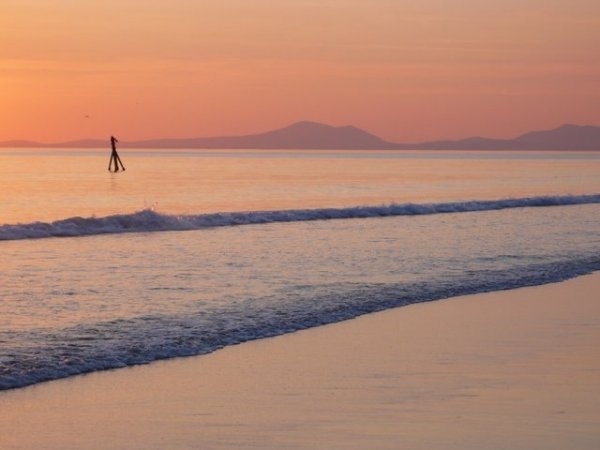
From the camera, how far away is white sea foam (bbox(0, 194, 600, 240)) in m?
26.6

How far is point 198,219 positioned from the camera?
3139 cm

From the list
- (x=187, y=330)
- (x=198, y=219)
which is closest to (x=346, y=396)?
(x=187, y=330)

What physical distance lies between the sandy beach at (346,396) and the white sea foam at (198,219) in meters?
15.8

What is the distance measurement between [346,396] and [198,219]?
22873 millimetres

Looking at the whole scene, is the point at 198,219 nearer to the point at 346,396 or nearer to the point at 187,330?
the point at 187,330

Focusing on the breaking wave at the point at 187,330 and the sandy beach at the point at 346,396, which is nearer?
the sandy beach at the point at 346,396

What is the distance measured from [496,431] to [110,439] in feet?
9.15

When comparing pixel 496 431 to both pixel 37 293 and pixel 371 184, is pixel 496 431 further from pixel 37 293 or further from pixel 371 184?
pixel 371 184

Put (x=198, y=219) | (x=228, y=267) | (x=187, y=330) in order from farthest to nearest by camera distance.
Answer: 1. (x=198, y=219)
2. (x=228, y=267)
3. (x=187, y=330)

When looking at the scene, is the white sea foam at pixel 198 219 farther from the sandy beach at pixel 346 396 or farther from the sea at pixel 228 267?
the sandy beach at pixel 346 396

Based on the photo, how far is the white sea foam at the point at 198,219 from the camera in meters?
26.6

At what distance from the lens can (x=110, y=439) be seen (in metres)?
7.54

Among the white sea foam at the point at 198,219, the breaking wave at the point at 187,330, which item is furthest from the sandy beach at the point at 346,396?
the white sea foam at the point at 198,219

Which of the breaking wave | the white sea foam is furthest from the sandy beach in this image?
the white sea foam
